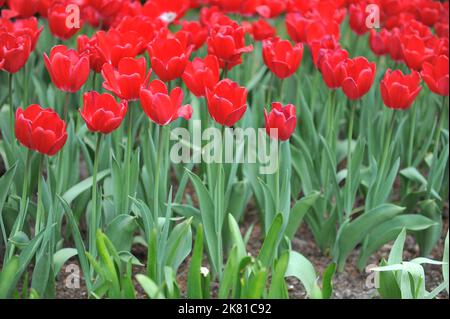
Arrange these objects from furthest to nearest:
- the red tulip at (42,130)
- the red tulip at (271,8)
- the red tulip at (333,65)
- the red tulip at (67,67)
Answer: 1. the red tulip at (271,8)
2. the red tulip at (333,65)
3. the red tulip at (67,67)
4. the red tulip at (42,130)

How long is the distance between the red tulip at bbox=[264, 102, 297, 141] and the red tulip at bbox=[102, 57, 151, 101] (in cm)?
37

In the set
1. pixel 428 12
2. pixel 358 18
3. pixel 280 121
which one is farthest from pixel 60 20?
pixel 428 12

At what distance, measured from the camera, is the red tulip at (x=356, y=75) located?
97.4 inches

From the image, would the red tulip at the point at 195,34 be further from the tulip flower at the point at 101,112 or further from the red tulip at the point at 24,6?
the tulip flower at the point at 101,112

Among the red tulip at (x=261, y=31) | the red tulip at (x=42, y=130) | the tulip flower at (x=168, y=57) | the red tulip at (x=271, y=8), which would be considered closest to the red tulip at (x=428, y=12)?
the red tulip at (x=271, y=8)

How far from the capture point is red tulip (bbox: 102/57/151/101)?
7.29ft

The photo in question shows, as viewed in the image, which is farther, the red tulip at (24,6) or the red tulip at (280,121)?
the red tulip at (24,6)

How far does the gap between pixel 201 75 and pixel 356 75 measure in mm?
492

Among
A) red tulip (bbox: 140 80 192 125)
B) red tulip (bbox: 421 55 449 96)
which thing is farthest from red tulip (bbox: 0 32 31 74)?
red tulip (bbox: 421 55 449 96)

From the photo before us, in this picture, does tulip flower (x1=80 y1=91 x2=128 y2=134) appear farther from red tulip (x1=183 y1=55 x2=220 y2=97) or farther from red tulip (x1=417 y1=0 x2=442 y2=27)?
red tulip (x1=417 y1=0 x2=442 y2=27)

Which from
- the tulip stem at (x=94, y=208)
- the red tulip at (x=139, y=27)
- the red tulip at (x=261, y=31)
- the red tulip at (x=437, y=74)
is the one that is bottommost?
the tulip stem at (x=94, y=208)

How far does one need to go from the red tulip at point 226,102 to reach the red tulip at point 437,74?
75cm
